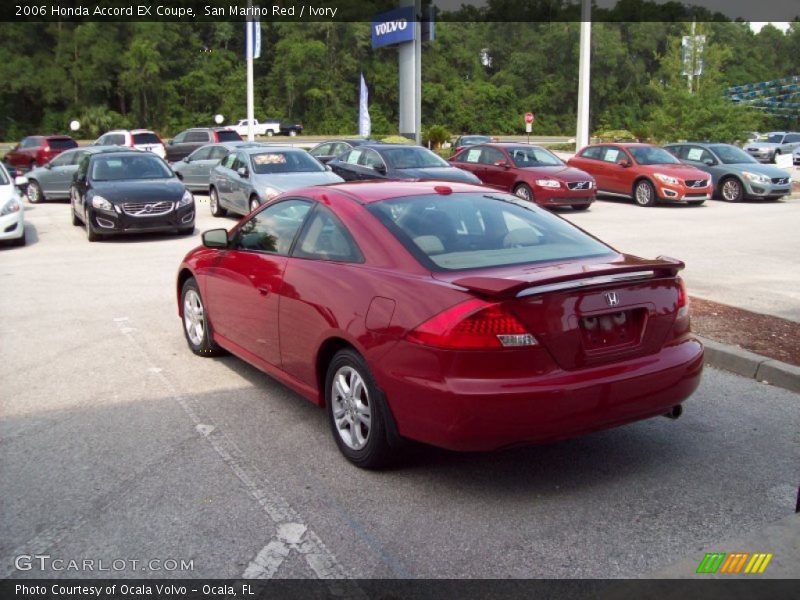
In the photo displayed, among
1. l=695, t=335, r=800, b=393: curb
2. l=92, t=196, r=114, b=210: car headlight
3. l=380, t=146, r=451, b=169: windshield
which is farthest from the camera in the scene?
l=380, t=146, r=451, b=169: windshield

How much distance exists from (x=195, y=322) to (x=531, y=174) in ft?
45.3

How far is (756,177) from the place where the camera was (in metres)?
22.5

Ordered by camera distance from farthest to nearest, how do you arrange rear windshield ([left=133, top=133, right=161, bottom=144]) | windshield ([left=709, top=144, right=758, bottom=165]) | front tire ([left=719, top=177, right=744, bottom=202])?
rear windshield ([left=133, top=133, right=161, bottom=144]) < windshield ([left=709, top=144, right=758, bottom=165]) < front tire ([left=719, top=177, right=744, bottom=202])

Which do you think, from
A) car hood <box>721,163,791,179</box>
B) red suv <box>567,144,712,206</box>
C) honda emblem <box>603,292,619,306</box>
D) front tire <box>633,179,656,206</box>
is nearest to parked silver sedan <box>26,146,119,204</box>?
red suv <box>567,144,712,206</box>

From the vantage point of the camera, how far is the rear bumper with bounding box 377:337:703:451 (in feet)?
13.6

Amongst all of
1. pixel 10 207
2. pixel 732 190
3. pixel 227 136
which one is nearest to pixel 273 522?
pixel 10 207

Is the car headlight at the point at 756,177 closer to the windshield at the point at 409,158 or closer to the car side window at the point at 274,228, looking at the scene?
the windshield at the point at 409,158

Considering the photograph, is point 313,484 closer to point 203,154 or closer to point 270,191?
point 270,191

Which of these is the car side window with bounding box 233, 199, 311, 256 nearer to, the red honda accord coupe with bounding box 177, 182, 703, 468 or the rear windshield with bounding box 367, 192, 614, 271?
the red honda accord coupe with bounding box 177, 182, 703, 468

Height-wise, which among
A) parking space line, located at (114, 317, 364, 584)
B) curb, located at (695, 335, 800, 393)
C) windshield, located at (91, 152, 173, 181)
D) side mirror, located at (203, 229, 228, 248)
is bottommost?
parking space line, located at (114, 317, 364, 584)

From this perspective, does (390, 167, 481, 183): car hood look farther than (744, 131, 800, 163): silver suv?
No

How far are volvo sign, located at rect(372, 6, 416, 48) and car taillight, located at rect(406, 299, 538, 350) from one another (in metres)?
33.9

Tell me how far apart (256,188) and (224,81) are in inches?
2477

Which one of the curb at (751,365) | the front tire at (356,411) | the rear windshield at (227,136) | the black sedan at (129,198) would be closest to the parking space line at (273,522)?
the front tire at (356,411)
